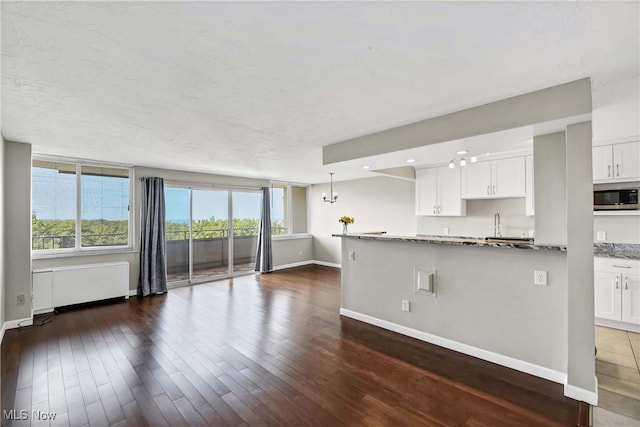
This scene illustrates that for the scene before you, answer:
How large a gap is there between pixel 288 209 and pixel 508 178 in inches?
220

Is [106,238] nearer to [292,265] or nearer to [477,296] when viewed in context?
[292,265]

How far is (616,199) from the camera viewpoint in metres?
3.85

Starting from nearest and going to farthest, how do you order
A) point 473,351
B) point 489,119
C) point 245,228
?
point 489,119
point 473,351
point 245,228

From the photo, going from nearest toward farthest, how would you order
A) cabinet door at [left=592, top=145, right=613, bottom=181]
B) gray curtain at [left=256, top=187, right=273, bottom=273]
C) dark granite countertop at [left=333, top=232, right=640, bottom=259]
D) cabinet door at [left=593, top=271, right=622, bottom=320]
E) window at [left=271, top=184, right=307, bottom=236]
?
dark granite countertop at [left=333, top=232, right=640, bottom=259] < cabinet door at [left=593, top=271, right=622, bottom=320] < cabinet door at [left=592, top=145, right=613, bottom=181] < gray curtain at [left=256, top=187, right=273, bottom=273] < window at [left=271, top=184, right=307, bottom=236]

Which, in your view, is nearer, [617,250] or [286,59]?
[286,59]

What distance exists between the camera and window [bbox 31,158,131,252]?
4582 millimetres

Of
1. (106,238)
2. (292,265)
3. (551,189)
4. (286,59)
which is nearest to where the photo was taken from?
(286,59)

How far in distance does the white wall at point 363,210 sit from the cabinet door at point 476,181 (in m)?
1.37

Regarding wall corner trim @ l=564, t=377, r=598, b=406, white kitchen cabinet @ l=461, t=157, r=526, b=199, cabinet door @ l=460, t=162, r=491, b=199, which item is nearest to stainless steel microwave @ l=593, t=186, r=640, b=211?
white kitchen cabinet @ l=461, t=157, r=526, b=199

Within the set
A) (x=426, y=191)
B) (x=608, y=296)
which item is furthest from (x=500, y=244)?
(x=426, y=191)

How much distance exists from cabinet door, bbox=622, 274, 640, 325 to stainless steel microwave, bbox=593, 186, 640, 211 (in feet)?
3.08

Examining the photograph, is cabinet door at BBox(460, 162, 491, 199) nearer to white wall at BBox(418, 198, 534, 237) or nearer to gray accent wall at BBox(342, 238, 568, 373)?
white wall at BBox(418, 198, 534, 237)
